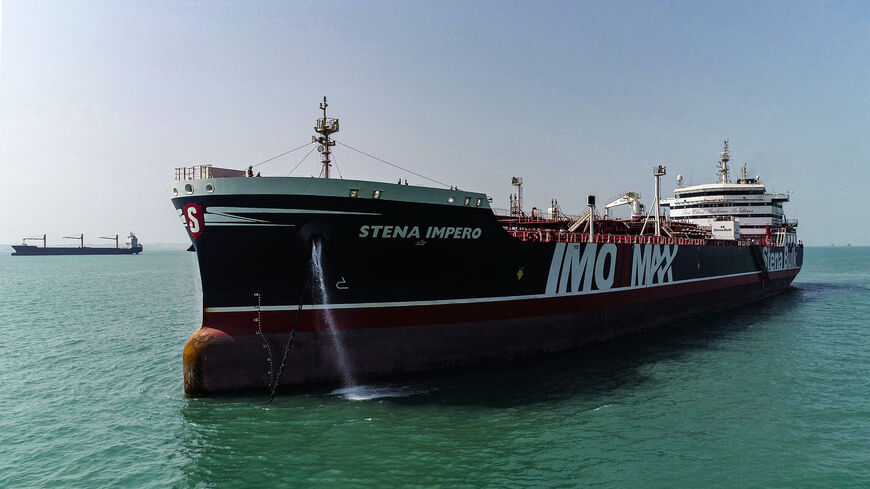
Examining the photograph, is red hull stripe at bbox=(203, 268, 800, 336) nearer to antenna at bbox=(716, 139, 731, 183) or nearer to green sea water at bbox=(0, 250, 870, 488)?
green sea water at bbox=(0, 250, 870, 488)

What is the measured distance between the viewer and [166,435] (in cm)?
1239

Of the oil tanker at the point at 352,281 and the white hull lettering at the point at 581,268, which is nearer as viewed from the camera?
the oil tanker at the point at 352,281

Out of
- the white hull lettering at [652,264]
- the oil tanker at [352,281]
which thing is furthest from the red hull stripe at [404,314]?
the white hull lettering at [652,264]

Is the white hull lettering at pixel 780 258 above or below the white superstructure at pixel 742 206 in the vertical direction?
below

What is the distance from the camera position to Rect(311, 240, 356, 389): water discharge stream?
594 inches

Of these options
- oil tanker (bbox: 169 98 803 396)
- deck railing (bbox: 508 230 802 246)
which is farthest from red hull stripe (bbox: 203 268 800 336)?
deck railing (bbox: 508 230 802 246)

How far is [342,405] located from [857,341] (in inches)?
1051

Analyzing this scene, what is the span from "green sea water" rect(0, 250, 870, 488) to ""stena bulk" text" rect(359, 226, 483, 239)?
Answer: 5129mm

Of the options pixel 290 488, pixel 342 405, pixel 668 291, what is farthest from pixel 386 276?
pixel 668 291

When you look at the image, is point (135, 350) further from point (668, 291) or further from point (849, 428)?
point (668, 291)

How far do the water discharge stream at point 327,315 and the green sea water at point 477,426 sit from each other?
2.57 feet

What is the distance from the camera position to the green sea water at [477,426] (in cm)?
1026

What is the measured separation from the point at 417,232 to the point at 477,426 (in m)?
6.72

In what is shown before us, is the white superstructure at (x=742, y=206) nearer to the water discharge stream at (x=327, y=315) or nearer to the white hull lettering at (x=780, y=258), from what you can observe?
the white hull lettering at (x=780, y=258)
